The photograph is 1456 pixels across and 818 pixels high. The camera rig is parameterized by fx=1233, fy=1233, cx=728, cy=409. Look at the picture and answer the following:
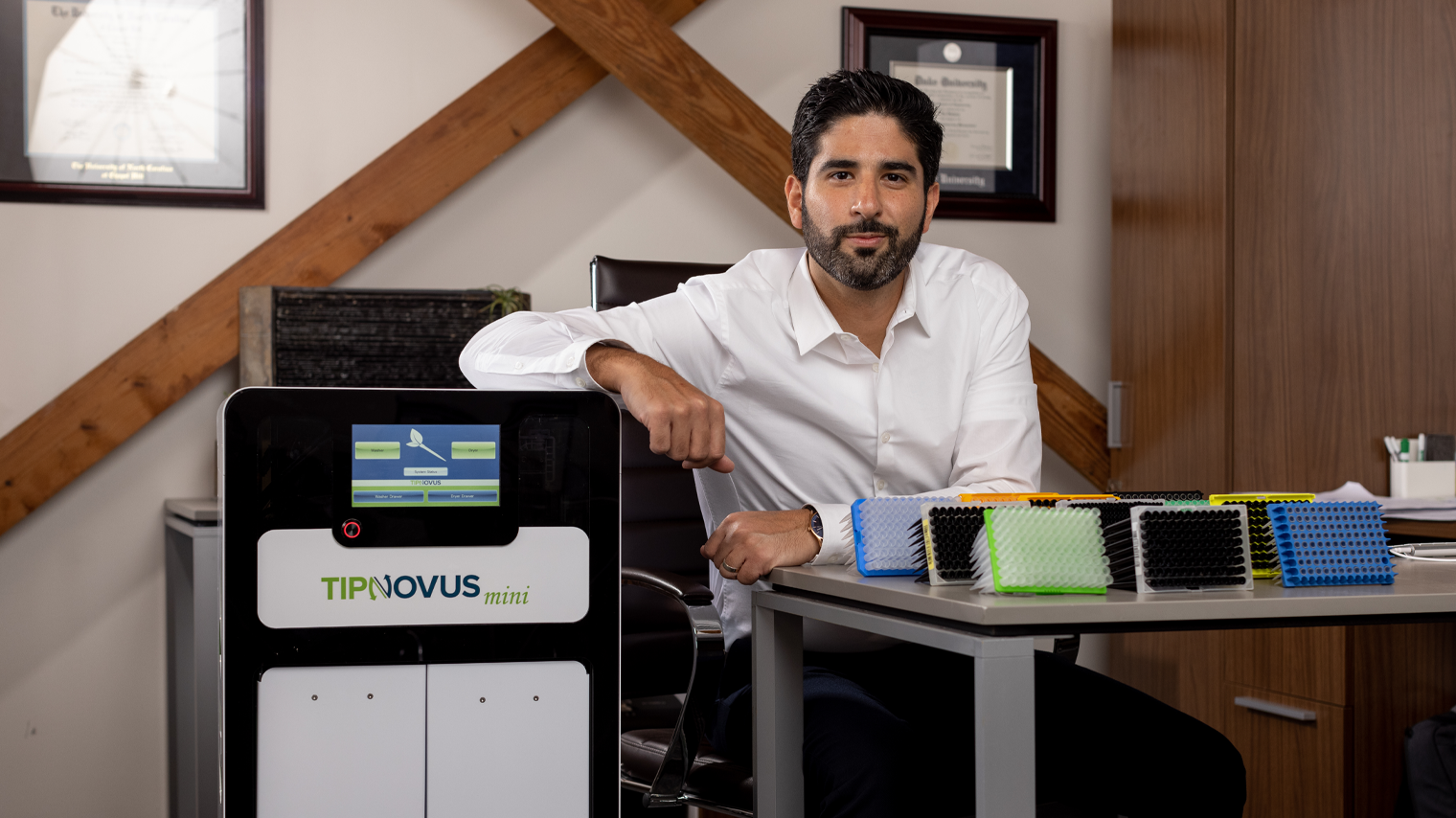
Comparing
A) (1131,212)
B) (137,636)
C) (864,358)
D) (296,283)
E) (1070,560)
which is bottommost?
(137,636)

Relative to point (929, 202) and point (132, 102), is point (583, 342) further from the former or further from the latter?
point (132, 102)

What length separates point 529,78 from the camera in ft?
8.59

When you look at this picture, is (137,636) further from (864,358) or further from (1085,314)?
(1085,314)

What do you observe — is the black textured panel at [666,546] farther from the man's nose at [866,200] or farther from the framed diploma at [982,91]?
the framed diploma at [982,91]

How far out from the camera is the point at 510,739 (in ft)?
3.75

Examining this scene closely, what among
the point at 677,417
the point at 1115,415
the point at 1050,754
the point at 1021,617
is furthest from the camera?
the point at 1115,415

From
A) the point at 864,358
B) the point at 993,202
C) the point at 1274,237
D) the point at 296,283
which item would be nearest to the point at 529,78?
the point at 296,283

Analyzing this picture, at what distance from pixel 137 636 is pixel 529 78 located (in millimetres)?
1396

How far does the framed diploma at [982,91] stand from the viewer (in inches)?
112

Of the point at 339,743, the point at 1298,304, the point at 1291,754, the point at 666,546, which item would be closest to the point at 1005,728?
the point at 339,743

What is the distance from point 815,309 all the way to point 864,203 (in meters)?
0.16

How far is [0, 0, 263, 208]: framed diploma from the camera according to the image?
7.98 ft

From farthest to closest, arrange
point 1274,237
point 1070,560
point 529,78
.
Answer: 1. point 529,78
2. point 1274,237
3. point 1070,560

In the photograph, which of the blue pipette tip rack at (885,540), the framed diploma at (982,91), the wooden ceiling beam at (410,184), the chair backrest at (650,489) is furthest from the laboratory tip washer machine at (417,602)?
the framed diploma at (982,91)
